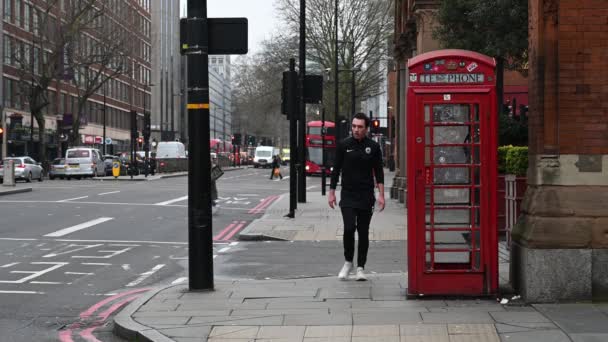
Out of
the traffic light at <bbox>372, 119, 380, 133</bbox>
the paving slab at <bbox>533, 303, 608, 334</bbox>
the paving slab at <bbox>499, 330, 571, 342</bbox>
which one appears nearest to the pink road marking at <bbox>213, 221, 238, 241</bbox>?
the paving slab at <bbox>533, 303, 608, 334</bbox>

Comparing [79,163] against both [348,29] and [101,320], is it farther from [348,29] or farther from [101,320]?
[101,320]

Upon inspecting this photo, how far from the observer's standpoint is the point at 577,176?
26.5 ft

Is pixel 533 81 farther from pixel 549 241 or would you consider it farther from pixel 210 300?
pixel 210 300

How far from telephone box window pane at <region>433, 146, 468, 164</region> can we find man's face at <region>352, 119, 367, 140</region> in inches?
48.8

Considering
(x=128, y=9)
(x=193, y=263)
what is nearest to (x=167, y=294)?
(x=193, y=263)

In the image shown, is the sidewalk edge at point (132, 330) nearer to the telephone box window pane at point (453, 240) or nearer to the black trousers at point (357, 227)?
the black trousers at point (357, 227)

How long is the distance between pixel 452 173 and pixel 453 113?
22.2 inches

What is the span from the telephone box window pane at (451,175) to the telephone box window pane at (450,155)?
0.22 ft

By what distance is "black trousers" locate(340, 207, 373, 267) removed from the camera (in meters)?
9.59

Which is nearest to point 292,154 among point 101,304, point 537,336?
point 101,304

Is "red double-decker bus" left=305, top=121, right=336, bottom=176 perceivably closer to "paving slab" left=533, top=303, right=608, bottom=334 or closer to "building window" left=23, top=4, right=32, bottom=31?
"building window" left=23, top=4, right=32, bottom=31

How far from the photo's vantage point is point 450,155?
27.5 feet

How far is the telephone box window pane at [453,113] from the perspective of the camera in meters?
8.30

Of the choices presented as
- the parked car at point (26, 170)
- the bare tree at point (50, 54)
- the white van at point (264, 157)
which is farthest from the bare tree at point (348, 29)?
the white van at point (264, 157)
